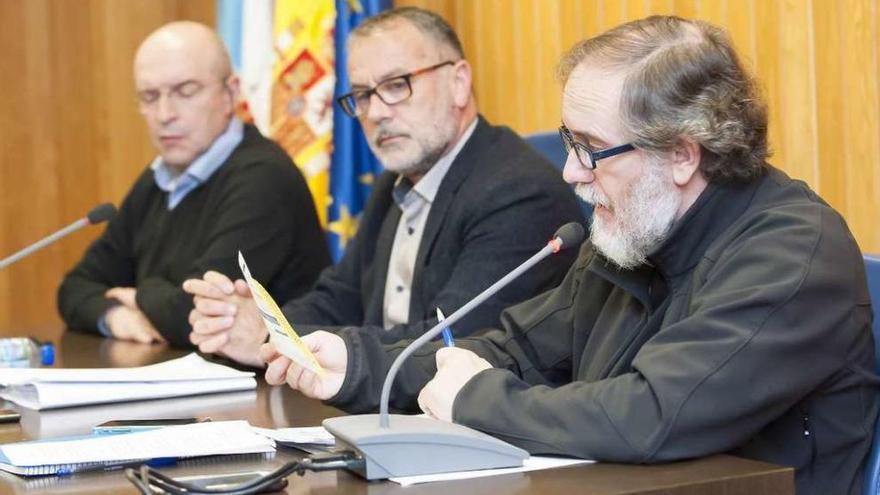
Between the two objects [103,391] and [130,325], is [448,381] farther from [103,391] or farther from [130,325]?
[130,325]

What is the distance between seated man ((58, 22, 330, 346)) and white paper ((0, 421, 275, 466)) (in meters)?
1.47

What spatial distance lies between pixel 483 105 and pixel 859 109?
1776 millimetres

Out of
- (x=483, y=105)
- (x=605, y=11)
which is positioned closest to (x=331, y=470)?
(x=605, y=11)

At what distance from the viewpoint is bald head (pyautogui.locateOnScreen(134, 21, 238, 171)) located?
3.69 metres

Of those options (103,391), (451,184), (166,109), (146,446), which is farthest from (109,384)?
(166,109)

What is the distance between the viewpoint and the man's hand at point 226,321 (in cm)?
260

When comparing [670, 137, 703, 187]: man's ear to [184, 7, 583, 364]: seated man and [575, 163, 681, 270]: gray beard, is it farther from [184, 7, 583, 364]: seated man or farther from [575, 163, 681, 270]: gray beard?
[184, 7, 583, 364]: seated man

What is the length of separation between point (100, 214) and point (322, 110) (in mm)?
1311

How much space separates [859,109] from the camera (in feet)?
8.54

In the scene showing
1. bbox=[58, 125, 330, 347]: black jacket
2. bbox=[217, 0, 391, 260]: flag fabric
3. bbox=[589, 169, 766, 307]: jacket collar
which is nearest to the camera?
bbox=[589, 169, 766, 307]: jacket collar

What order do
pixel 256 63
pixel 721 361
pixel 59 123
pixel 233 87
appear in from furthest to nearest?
pixel 59 123, pixel 256 63, pixel 233 87, pixel 721 361

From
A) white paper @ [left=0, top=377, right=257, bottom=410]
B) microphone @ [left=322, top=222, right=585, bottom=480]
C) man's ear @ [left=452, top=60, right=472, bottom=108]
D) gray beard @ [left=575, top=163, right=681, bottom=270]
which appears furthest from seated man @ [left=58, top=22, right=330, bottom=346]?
microphone @ [left=322, top=222, right=585, bottom=480]

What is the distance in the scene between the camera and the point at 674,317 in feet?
5.78

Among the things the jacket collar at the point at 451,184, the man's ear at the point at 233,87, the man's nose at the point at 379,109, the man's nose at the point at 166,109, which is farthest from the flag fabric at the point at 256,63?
the jacket collar at the point at 451,184
